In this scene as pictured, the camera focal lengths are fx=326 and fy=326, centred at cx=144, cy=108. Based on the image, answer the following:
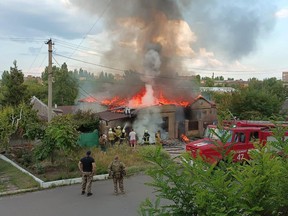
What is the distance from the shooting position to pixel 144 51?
3194 cm

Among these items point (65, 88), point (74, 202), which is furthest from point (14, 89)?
point (65, 88)

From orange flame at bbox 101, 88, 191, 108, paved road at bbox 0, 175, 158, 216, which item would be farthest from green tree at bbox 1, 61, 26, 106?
paved road at bbox 0, 175, 158, 216

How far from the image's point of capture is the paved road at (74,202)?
9.52m

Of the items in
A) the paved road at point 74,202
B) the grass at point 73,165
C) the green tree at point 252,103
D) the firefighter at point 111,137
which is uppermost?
the green tree at point 252,103

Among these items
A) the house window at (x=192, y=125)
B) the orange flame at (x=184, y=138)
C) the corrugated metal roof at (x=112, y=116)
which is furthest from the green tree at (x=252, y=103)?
the corrugated metal roof at (x=112, y=116)

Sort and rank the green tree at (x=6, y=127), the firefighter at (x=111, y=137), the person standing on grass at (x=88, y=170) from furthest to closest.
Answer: the firefighter at (x=111, y=137) → the green tree at (x=6, y=127) → the person standing on grass at (x=88, y=170)

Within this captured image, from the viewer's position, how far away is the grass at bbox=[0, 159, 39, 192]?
1203 centimetres

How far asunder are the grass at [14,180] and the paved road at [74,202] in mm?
784

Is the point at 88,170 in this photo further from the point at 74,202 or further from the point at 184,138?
the point at 184,138

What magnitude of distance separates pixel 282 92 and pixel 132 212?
178 feet

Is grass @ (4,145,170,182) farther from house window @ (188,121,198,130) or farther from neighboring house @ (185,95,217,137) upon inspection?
neighboring house @ (185,95,217,137)

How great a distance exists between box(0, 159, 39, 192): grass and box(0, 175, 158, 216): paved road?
0.78 metres

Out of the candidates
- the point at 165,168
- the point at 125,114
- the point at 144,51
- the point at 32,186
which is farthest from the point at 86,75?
the point at 165,168

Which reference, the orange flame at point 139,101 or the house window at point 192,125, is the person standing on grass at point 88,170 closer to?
the house window at point 192,125
